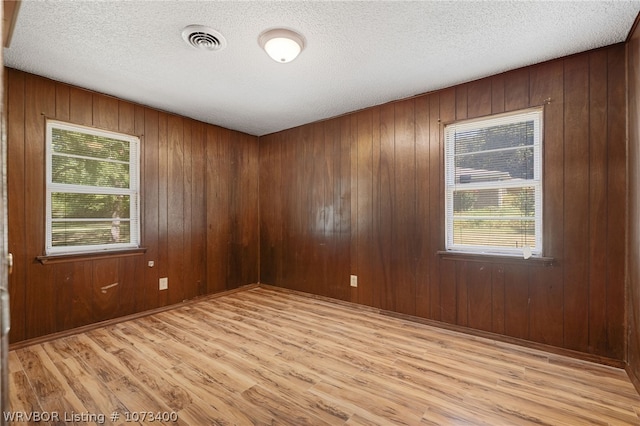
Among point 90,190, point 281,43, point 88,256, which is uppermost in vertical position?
point 281,43

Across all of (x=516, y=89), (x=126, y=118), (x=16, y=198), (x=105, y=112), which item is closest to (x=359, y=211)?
(x=516, y=89)

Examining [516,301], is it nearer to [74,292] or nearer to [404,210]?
[404,210]

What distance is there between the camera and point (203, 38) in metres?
2.07

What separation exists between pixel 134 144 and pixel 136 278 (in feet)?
4.79

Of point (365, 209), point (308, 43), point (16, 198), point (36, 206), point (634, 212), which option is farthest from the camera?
point (365, 209)

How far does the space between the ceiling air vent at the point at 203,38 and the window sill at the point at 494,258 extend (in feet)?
8.50

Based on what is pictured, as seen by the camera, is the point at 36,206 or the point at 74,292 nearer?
the point at 36,206

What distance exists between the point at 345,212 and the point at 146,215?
7.47ft

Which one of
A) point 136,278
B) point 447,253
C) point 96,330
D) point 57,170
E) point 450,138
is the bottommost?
point 96,330

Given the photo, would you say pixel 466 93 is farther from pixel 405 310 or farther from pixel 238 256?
pixel 238 256

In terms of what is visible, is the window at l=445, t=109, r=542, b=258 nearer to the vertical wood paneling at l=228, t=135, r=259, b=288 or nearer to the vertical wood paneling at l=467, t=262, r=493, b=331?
the vertical wood paneling at l=467, t=262, r=493, b=331

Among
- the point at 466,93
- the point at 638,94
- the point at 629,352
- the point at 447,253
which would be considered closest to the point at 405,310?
the point at 447,253

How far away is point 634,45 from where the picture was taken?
77.9 inches

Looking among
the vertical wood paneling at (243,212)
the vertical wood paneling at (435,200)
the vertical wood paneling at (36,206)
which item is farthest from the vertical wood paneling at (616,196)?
the vertical wood paneling at (36,206)
